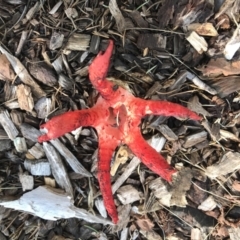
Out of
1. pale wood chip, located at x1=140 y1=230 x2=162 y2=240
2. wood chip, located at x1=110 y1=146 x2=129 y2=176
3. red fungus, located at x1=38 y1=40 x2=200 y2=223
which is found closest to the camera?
red fungus, located at x1=38 y1=40 x2=200 y2=223

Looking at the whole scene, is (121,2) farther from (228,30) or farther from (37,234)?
(37,234)

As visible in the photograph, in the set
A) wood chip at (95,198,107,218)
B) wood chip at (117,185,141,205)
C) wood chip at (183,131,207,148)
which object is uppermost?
wood chip at (183,131,207,148)

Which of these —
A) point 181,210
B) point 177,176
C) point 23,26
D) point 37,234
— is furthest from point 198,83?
point 37,234

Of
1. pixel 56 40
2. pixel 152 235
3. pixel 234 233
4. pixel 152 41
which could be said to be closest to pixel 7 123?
pixel 56 40

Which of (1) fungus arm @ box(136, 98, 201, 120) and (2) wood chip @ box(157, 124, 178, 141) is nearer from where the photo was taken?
(1) fungus arm @ box(136, 98, 201, 120)

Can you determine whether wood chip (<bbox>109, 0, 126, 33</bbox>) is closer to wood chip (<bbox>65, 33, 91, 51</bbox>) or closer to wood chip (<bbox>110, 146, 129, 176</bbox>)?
wood chip (<bbox>65, 33, 91, 51</bbox>)

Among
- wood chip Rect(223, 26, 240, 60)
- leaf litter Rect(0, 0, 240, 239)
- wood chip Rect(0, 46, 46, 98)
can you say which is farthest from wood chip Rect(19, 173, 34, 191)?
wood chip Rect(223, 26, 240, 60)
